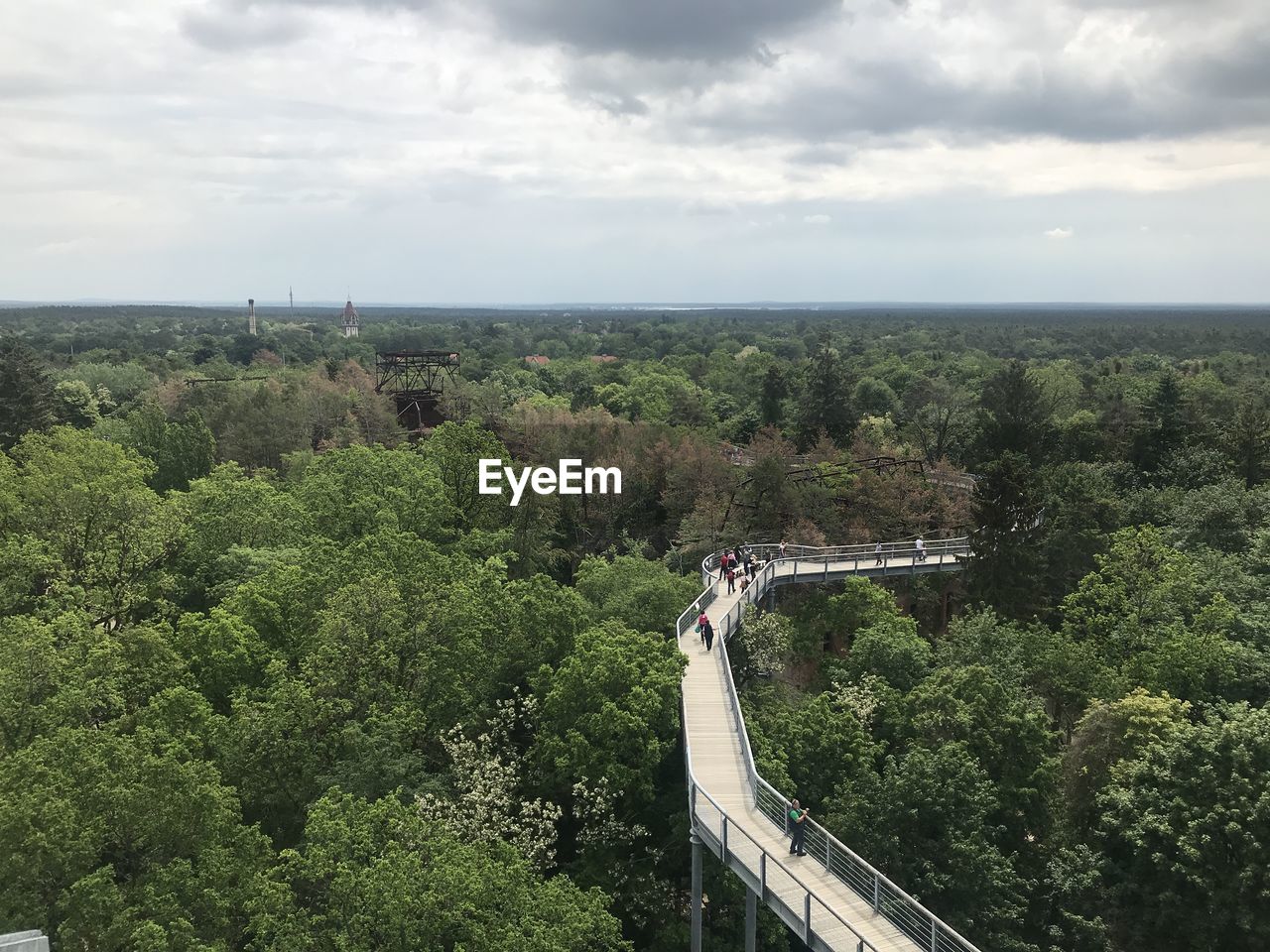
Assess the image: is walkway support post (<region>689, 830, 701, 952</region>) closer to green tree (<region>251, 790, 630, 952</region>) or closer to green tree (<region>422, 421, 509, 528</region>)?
green tree (<region>251, 790, 630, 952</region>)

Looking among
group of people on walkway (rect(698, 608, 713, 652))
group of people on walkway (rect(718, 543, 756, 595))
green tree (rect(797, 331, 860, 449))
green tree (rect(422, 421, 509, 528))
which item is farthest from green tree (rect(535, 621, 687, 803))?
green tree (rect(797, 331, 860, 449))

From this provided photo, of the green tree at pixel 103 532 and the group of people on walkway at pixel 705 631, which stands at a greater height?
the green tree at pixel 103 532

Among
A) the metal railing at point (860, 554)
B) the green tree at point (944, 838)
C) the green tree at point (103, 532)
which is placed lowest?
the green tree at point (944, 838)

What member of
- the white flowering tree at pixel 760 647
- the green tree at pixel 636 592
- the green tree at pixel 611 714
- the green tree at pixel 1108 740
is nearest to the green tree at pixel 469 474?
the green tree at pixel 636 592

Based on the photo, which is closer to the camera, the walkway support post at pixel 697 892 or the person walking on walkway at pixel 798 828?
the person walking on walkway at pixel 798 828

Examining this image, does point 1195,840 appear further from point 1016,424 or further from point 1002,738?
point 1016,424

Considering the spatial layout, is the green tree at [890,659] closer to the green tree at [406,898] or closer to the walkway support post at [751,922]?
the walkway support post at [751,922]

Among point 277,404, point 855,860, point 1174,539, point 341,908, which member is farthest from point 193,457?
point 1174,539
